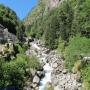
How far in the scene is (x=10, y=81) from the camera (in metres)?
63.4

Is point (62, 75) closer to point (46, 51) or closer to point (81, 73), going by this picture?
point (81, 73)

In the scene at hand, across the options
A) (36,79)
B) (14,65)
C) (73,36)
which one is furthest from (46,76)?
(73,36)

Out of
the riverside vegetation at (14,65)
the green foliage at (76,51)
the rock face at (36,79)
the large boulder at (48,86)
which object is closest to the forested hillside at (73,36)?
the green foliage at (76,51)

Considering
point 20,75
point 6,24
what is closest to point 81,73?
point 20,75

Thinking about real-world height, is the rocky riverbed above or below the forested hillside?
below

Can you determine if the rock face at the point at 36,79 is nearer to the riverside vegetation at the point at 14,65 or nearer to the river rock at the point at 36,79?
the river rock at the point at 36,79

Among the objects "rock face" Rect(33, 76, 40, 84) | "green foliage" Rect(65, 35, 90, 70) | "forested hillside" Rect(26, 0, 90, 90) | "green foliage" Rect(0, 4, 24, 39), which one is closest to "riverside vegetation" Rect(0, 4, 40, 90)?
"rock face" Rect(33, 76, 40, 84)

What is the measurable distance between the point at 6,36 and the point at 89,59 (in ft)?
109

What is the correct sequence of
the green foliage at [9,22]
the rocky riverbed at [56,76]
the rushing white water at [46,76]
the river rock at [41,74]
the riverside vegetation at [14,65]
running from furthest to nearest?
the green foliage at [9,22]
the river rock at [41,74]
the rushing white water at [46,76]
the rocky riverbed at [56,76]
the riverside vegetation at [14,65]

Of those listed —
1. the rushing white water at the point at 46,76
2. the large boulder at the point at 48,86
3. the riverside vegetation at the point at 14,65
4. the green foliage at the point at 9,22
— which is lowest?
the large boulder at the point at 48,86

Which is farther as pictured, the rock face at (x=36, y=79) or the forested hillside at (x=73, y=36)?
the forested hillside at (x=73, y=36)

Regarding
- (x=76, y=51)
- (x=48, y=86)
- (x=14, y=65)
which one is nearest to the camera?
(x=14, y=65)

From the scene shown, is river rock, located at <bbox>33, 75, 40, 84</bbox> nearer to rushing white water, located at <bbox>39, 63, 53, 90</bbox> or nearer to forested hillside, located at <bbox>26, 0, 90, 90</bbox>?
rushing white water, located at <bbox>39, 63, 53, 90</bbox>

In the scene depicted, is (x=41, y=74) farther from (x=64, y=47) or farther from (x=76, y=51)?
(x=64, y=47)
